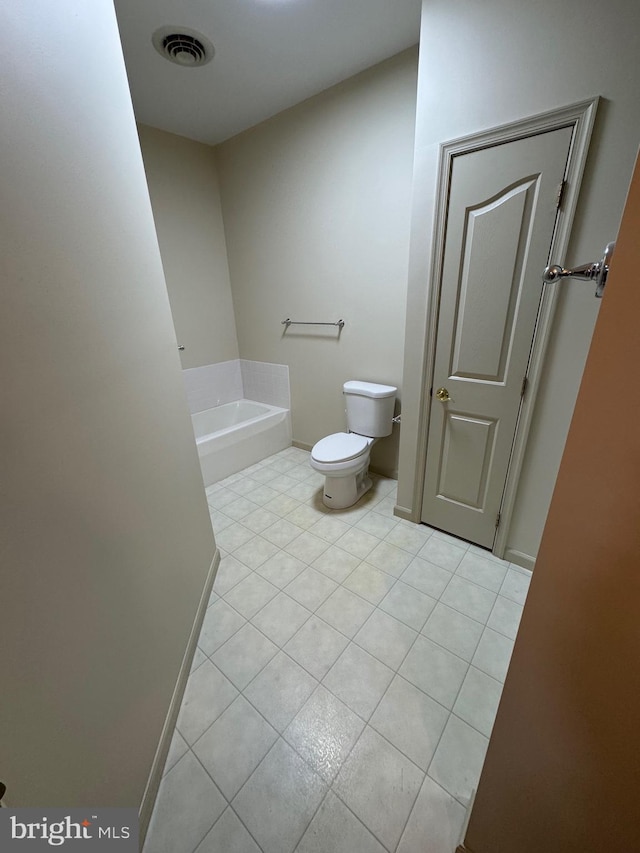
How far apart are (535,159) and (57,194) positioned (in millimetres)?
1565

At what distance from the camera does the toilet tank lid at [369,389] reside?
7.22 feet

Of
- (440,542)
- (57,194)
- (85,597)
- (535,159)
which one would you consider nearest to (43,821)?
(85,597)

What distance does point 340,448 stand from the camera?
2.14 metres

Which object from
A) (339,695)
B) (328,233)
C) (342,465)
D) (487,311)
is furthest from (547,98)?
(339,695)

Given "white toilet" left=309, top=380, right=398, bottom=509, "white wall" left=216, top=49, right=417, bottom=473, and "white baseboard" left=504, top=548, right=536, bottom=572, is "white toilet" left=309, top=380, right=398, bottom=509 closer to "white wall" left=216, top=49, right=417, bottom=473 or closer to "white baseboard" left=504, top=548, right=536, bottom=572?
"white wall" left=216, top=49, right=417, bottom=473

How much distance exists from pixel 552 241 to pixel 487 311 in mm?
320

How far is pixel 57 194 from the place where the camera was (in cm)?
73

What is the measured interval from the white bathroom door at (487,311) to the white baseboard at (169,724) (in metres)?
1.36

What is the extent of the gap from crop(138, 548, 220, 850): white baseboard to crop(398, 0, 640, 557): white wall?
1.62m

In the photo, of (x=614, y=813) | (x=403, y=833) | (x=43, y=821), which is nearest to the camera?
(x=614, y=813)

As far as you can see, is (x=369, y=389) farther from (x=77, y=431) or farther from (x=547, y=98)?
(x=77, y=431)

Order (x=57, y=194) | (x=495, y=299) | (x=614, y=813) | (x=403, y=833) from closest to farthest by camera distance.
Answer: (x=614, y=813) → (x=57, y=194) → (x=403, y=833) → (x=495, y=299)

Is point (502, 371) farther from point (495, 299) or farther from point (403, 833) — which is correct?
point (403, 833)

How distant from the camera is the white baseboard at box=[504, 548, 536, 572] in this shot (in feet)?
5.53
